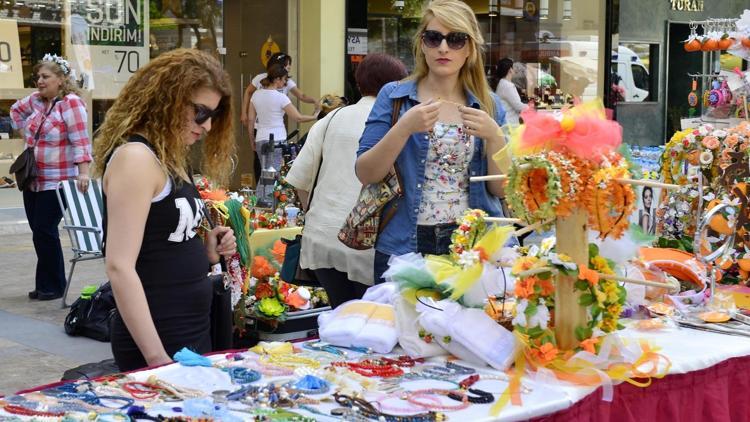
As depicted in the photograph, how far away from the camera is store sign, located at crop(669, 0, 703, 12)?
1903cm

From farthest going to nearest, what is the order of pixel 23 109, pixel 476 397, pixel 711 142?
pixel 23 109
pixel 711 142
pixel 476 397

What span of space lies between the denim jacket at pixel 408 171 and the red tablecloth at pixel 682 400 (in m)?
1.04

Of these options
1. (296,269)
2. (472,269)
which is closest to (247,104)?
(296,269)

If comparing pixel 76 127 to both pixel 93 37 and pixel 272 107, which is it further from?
pixel 93 37

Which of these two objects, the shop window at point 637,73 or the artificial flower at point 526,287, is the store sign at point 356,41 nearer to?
the shop window at point 637,73

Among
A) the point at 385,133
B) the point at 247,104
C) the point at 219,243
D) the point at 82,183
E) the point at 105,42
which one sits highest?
the point at 105,42

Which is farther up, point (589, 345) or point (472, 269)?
point (472, 269)

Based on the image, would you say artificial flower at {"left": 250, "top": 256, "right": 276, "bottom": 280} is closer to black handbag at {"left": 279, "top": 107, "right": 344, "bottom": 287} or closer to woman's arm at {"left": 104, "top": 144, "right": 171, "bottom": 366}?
black handbag at {"left": 279, "top": 107, "right": 344, "bottom": 287}

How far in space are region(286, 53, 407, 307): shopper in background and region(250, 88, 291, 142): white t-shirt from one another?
7309 mm

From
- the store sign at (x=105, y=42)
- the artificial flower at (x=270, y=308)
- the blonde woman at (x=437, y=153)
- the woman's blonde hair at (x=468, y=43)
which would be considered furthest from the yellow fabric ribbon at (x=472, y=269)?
the store sign at (x=105, y=42)

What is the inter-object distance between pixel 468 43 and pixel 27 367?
3511mm

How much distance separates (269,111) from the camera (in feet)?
40.9

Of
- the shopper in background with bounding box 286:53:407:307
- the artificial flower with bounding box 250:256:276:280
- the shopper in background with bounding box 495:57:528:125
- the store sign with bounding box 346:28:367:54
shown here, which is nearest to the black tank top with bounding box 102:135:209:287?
the shopper in background with bounding box 286:53:407:307

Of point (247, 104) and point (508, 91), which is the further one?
point (247, 104)
